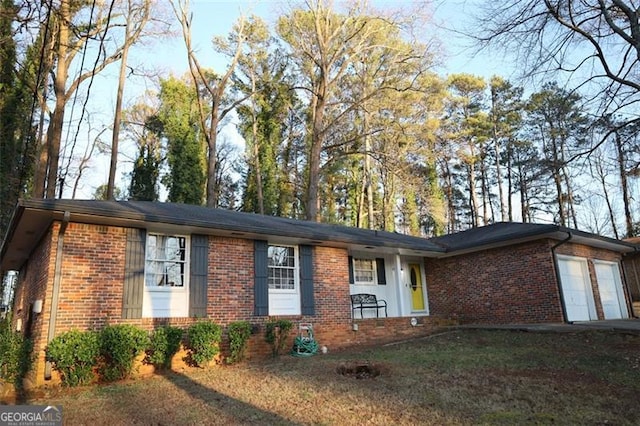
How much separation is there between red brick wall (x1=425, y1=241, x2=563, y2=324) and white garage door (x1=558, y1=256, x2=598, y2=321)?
56 centimetres

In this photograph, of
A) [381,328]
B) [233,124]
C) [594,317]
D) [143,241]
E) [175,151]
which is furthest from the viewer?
[233,124]

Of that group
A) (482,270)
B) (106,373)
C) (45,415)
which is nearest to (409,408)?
(45,415)

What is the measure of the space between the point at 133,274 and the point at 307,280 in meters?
4.05

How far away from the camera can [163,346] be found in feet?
24.7

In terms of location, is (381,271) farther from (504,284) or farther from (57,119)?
(57,119)

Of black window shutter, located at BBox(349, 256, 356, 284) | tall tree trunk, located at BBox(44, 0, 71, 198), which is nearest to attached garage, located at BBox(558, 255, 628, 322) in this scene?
black window shutter, located at BBox(349, 256, 356, 284)

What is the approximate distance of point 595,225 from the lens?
99.2 feet

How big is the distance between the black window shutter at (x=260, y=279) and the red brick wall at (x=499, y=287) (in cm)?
669

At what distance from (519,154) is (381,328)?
21042mm

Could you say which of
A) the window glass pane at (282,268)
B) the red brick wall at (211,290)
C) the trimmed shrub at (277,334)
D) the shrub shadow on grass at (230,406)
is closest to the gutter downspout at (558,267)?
the red brick wall at (211,290)

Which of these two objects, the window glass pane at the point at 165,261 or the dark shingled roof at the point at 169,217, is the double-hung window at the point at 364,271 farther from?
the window glass pane at the point at 165,261

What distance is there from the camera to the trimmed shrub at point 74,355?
653cm

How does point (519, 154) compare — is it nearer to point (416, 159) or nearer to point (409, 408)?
point (416, 159)

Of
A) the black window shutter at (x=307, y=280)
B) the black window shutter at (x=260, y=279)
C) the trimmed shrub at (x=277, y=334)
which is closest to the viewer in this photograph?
the trimmed shrub at (x=277, y=334)
